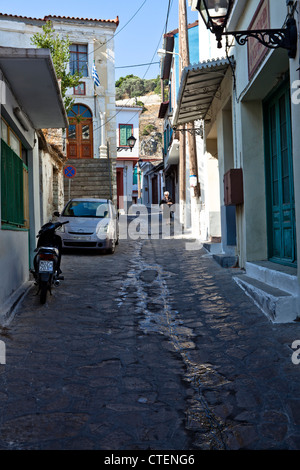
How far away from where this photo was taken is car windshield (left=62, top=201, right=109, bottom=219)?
13688 mm

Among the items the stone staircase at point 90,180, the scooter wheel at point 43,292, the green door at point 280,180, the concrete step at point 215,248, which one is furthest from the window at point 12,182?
the stone staircase at point 90,180

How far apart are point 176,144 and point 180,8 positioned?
27.4ft

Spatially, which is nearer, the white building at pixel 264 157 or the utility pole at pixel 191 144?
the white building at pixel 264 157

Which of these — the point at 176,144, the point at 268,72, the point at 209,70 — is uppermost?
the point at 176,144

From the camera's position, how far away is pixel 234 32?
5.51m

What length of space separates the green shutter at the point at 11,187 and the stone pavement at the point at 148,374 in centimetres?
131

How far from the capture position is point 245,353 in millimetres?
4508

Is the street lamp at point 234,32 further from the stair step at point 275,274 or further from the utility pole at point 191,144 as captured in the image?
the utility pole at point 191,144

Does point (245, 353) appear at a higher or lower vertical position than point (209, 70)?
lower

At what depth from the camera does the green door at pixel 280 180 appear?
21.8 feet

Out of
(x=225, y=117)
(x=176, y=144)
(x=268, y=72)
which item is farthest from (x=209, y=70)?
(x=176, y=144)

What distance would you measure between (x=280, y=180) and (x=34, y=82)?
394cm

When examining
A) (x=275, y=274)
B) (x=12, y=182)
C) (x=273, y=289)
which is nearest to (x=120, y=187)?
(x=12, y=182)

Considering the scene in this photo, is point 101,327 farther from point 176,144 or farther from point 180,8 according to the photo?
point 176,144
